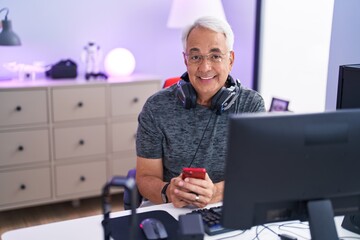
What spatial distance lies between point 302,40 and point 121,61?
1.36m

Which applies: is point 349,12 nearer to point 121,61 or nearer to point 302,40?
point 302,40

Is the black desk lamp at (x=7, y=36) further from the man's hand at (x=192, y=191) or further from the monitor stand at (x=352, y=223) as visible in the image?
the monitor stand at (x=352, y=223)

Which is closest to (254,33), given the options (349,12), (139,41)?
(139,41)

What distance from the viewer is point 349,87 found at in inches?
58.4

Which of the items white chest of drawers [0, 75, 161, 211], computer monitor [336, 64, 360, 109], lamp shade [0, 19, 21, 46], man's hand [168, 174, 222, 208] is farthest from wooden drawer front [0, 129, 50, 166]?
computer monitor [336, 64, 360, 109]

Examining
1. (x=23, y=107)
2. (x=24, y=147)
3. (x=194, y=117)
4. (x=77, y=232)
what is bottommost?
(x=24, y=147)

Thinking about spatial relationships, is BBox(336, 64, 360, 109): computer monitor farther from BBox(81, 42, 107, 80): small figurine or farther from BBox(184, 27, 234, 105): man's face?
BBox(81, 42, 107, 80): small figurine

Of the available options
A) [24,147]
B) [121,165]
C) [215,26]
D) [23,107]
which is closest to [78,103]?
[23,107]

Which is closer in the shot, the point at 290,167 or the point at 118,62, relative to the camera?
the point at 290,167

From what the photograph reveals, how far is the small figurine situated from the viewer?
327 cm

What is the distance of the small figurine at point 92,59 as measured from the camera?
3273 millimetres

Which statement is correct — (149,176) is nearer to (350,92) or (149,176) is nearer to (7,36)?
(350,92)

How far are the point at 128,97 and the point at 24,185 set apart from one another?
95 cm

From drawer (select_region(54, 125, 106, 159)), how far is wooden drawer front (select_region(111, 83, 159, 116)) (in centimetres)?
18
